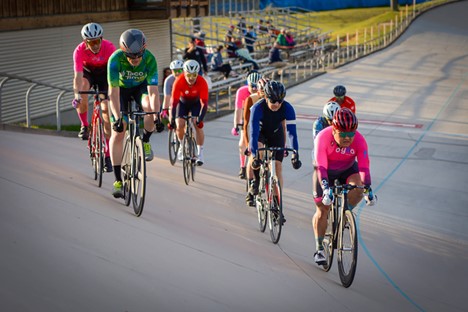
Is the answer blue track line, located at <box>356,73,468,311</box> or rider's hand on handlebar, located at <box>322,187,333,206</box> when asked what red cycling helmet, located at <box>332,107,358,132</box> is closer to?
rider's hand on handlebar, located at <box>322,187,333,206</box>

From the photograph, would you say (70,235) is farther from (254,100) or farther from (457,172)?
(457,172)

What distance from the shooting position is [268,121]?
29.7 feet

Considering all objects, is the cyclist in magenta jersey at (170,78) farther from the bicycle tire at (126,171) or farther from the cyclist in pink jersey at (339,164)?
the cyclist in pink jersey at (339,164)

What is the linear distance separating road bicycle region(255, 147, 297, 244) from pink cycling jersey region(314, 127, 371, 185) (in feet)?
3.03

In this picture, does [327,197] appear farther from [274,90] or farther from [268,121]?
[268,121]

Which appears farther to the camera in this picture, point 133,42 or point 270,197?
point 270,197

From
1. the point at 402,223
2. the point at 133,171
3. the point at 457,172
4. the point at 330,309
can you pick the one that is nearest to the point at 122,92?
the point at 133,171

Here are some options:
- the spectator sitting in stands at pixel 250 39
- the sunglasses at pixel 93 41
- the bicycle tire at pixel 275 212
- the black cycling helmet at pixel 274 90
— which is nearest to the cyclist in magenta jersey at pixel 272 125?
the black cycling helmet at pixel 274 90

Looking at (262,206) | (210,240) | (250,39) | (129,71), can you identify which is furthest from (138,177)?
(250,39)

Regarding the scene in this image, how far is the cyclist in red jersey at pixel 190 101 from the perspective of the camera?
37.0 feet

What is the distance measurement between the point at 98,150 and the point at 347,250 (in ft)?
11.4

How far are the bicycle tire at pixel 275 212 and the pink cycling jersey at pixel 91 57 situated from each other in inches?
95.2

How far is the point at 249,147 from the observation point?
870 centimetres

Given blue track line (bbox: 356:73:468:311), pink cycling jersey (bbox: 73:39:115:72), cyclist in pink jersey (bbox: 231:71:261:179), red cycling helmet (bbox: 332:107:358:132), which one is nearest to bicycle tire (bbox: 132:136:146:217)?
pink cycling jersey (bbox: 73:39:115:72)
